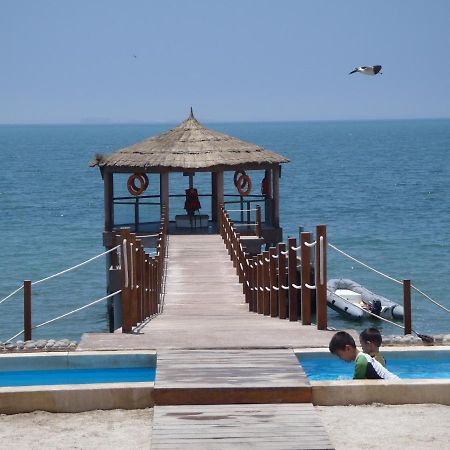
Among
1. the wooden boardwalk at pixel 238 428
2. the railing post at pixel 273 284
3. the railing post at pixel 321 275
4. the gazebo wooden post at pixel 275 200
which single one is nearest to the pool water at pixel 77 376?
the wooden boardwalk at pixel 238 428

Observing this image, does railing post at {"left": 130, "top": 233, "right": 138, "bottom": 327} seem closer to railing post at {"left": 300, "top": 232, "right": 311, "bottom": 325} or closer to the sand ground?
railing post at {"left": 300, "top": 232, "right": 311, "bottom": 325}

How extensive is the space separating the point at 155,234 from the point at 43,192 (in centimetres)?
4857

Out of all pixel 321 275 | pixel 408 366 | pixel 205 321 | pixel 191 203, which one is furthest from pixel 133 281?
pixel 191 203

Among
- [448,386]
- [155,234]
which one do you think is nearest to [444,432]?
[448,386]

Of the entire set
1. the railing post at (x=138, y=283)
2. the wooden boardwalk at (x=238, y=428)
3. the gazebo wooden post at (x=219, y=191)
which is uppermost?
the gazebo wooden post at (x=219, y=191)

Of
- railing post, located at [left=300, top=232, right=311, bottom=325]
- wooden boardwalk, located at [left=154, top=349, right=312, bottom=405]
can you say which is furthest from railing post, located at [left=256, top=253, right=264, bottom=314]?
wooden boardwalk, located at [left=154, top=349, right=312, bottom=405]

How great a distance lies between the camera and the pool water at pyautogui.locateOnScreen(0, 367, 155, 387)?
11.6 metres

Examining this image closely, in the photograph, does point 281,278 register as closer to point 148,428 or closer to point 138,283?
point 138,283

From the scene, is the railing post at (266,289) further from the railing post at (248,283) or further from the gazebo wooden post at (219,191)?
the gazebo wooden post at (219,191)

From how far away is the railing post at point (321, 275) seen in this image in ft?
43.5

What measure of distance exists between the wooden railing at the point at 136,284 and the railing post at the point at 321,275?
83.6 inches

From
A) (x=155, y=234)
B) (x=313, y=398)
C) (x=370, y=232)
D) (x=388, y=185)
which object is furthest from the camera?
(x=388, y=185)

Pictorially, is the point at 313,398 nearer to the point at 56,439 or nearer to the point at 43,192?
the point at 56,439

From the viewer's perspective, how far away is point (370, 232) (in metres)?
48.4
